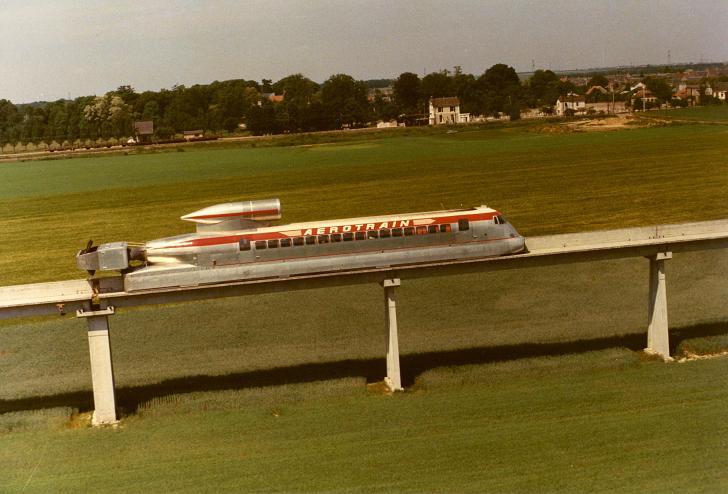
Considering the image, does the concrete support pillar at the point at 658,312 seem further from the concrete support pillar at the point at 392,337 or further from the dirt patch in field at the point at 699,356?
the concrete support pillar at the point at 392,337

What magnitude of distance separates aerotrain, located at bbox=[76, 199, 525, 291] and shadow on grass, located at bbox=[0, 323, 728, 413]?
16.0 ft

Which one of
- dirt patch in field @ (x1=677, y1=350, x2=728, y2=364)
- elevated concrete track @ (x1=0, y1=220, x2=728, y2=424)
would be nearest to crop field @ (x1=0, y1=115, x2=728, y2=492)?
dirt patch in field @ (x1=677, y1=350, x2=728, y2=364)

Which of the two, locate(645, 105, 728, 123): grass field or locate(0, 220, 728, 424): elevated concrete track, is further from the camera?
locate(645, 105, 728, 123): grass field

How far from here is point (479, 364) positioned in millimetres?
34625

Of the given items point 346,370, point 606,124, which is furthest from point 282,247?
point 606,124

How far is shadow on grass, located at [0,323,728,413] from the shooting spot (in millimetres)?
33719

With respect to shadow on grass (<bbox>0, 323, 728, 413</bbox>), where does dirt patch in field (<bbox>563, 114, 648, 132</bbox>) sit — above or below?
above

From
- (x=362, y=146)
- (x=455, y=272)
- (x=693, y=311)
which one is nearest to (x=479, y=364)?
(x=455, y=272)

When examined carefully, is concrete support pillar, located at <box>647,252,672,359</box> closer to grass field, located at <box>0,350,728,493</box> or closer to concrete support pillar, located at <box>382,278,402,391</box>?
grass field, located at <box>0,350,728,493</box>

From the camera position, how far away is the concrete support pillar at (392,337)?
3275 cm

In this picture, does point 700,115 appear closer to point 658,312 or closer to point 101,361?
point 658,312

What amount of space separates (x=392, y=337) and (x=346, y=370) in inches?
141

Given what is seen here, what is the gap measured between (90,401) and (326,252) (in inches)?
442

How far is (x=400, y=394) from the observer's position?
32.3 meters
